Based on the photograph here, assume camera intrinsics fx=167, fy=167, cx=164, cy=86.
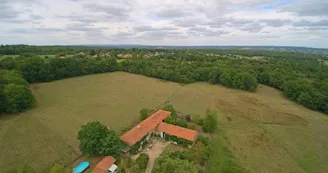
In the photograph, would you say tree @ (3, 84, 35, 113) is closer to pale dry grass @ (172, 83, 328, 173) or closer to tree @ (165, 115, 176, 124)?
tree @ (165, 115, 176, 124)

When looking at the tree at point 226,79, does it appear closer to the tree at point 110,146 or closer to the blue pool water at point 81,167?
the tree at point 110,146

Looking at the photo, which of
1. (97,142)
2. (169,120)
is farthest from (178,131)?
(97,142)

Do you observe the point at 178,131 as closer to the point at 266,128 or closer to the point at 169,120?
the point at 169,120

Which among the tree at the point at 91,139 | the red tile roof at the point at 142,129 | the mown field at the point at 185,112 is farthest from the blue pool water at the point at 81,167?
the red tile roof at the point at 142,129

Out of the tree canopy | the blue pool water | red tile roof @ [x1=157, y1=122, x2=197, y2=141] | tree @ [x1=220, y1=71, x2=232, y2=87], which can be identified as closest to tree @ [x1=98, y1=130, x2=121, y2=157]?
the tree canopy

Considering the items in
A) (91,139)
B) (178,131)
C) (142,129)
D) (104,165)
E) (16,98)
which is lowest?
(104,165)

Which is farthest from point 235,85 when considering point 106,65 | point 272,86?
point 106,65

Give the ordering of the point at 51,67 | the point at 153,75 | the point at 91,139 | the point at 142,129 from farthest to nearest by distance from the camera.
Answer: the point at 153,75 → the point at 51,67 → the point at 142,129 → the point at 91,139
